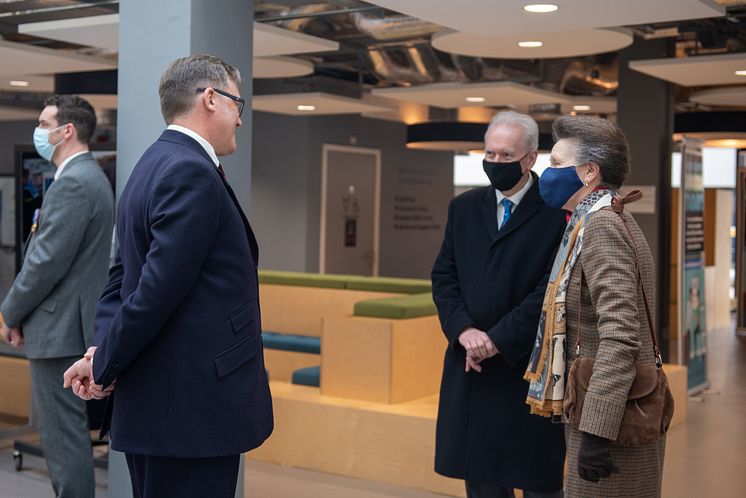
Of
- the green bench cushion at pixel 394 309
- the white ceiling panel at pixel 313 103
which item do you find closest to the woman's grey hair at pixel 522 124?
the green bench cushion at pixel 394 309

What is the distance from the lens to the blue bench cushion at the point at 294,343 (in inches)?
319

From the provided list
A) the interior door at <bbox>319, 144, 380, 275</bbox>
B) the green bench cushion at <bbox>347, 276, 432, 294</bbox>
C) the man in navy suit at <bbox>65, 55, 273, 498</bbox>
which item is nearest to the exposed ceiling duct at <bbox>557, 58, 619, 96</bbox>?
the green bench cushion at <bbox>347, 276, 432, 294</bbox>

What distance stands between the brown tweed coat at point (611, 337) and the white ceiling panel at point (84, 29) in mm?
4104

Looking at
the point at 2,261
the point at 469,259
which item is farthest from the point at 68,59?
the point at 2,261

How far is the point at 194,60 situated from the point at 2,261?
11.8 m

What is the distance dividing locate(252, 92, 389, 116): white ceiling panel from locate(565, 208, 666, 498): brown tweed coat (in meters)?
7.98

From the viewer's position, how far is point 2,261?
13.5 meters

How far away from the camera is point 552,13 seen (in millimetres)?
5301

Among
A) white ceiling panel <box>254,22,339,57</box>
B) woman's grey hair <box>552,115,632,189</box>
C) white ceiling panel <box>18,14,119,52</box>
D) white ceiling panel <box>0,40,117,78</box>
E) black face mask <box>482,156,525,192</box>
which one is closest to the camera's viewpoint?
woman's grey hair <box>552,115,632,189</box>

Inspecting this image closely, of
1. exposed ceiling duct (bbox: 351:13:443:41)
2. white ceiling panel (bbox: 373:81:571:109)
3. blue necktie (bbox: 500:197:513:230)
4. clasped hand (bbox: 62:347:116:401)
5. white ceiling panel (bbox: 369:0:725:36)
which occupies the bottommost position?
clasped hand (bbox: 62:347:116:401)

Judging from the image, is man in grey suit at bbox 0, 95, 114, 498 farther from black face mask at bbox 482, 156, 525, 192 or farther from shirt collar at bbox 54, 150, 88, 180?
black face mask at bbox 482, 156, 525, 192

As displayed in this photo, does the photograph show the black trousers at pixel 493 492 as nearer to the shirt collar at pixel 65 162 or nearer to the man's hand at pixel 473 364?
the man's hand at pixel 473 364

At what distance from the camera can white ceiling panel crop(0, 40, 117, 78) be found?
7.19m

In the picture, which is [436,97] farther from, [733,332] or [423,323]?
[733,332]
